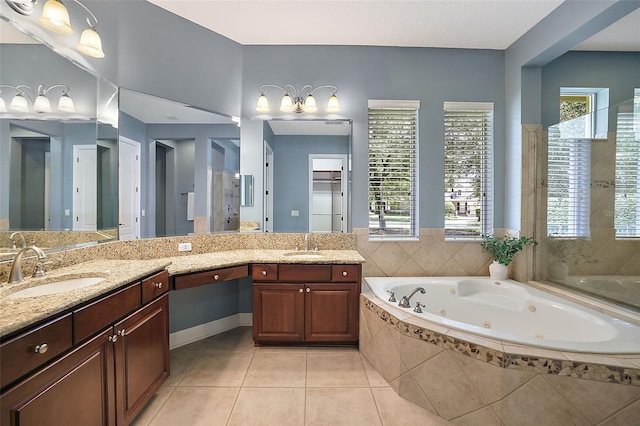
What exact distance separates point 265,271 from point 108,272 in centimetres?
113

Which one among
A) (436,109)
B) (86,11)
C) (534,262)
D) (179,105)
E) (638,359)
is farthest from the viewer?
(436,109)

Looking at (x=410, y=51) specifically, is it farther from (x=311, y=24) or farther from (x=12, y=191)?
(x=12, y=191)

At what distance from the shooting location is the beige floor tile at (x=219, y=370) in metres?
2.04

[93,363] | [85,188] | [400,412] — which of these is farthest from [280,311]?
[85,188]

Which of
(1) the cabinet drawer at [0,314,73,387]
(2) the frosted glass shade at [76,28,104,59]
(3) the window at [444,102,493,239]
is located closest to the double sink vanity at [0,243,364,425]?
(1) the cabinet drawer at [0,314,73,387]

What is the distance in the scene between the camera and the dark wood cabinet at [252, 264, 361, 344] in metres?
2.45

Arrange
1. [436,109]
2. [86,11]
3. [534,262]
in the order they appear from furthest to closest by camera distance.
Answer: [436,109] → [534,262] → [86,11]

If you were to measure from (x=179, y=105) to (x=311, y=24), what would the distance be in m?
1.42

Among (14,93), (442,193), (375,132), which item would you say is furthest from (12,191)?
(442,193)

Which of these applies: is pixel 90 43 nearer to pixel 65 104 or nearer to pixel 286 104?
pixel 65 104

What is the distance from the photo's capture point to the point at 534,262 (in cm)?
272

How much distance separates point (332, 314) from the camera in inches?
96.7

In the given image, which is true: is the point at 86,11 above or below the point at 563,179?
above

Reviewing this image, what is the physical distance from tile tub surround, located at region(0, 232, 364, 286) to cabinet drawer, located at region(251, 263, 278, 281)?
48 centimetres
